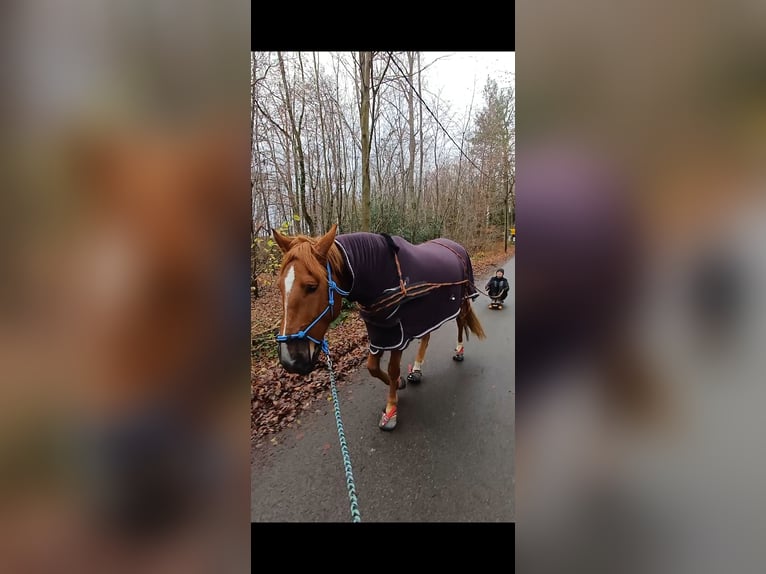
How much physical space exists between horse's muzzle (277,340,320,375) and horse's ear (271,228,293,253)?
0.46 m

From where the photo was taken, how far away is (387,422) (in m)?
1.76

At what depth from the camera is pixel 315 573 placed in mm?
806

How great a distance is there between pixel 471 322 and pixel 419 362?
55 cm

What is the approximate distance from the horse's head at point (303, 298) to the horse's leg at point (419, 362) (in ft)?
3.63

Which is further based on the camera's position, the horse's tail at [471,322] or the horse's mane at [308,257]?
the horse's tail at [471,322]

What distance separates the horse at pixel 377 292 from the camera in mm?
1259

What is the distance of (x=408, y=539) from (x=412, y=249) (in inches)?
56.2

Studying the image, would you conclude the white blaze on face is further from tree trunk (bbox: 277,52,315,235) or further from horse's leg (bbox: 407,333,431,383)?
horse's leg (bbox: 407,333,431,383)

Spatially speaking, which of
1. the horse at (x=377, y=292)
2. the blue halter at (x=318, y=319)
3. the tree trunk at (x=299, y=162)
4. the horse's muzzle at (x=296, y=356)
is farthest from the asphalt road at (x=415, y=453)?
the tree trunk at (x=299, y=162)

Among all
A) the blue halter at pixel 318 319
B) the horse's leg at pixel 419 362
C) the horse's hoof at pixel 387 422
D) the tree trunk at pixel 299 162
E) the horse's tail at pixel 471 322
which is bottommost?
the horse's hoof at pixel 387 422
